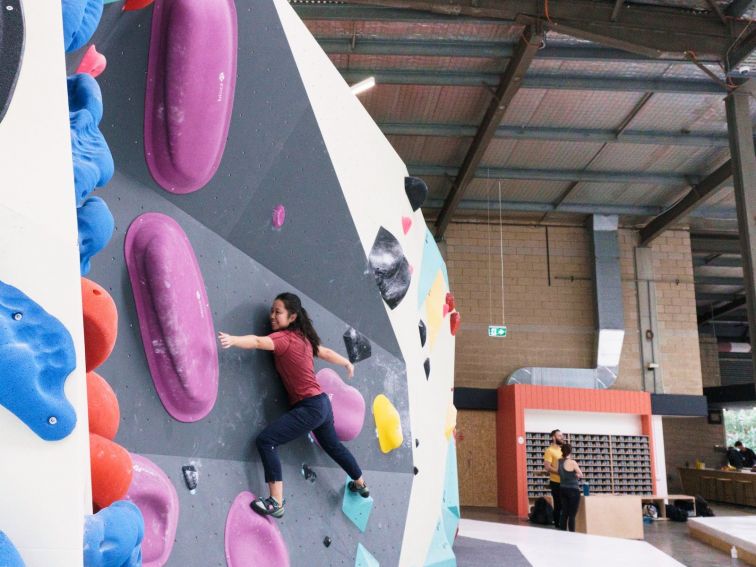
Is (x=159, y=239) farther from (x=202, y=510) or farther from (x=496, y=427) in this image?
(x=496, y=427)

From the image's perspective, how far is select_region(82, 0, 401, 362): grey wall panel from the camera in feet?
7.44

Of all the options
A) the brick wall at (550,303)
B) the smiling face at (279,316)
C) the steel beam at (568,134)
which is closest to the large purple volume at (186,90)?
the smiling face at (279,316)

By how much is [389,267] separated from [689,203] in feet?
37.4

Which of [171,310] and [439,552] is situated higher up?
[171,310]

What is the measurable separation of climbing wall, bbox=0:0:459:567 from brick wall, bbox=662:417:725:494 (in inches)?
667

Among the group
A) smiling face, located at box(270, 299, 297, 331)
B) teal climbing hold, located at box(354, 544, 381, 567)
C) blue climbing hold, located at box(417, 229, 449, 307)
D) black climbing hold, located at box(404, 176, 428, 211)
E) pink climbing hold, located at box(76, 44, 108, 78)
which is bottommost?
teal climbing hold, located at box(354, 544, 381, 567)

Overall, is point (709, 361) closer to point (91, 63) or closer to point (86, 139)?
point (91, 63)

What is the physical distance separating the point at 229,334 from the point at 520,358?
12756 mm

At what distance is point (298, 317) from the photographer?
3021 millimetres

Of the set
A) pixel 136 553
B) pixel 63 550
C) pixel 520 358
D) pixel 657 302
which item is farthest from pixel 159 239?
pixel 657 302

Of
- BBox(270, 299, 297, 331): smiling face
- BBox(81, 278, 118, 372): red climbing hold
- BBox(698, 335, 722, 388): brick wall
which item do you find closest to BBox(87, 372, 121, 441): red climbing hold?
BBox(81, 278, 118, 372): red climbing hold

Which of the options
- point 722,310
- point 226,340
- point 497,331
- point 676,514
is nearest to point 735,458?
point 676,514

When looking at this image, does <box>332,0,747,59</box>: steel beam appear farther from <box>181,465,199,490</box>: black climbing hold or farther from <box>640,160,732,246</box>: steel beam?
<box>181,465,199,490</box>: black climbing hold

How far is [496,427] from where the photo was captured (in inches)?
566
